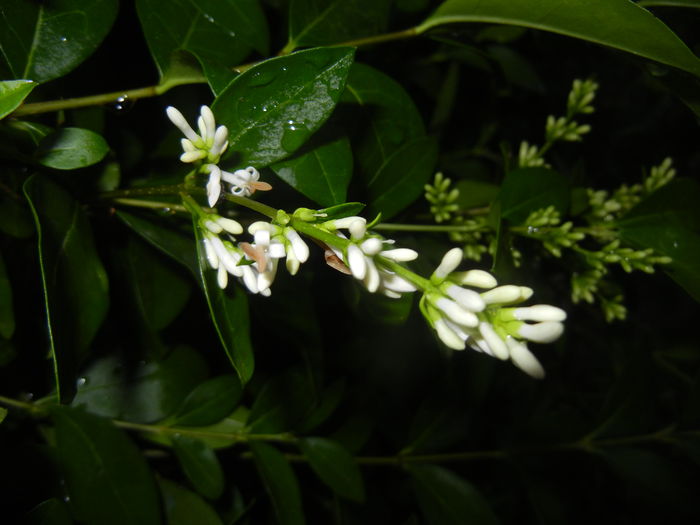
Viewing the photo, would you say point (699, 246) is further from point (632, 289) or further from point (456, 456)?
point (632, 289)

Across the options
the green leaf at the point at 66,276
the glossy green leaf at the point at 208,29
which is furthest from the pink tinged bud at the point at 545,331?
the glossy green leaf at the point at 208,29

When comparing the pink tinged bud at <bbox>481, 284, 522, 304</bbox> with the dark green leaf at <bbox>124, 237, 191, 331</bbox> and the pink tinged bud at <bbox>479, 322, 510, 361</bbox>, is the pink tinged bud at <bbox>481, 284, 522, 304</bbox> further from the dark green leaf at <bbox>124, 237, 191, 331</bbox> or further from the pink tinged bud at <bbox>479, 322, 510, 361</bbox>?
the dark green leaf at <bbox>124, 237, 191, 331</bbox>

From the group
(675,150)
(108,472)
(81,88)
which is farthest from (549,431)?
(675,150)

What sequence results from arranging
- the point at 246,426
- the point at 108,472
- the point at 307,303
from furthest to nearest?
→ 1. the point at 246,426
2. the point at 307,303
3. the point at 108,472

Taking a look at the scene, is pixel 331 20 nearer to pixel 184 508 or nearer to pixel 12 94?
pixel 12 94

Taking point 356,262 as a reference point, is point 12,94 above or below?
above

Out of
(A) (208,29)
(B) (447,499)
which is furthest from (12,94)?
(B) (447,499)
